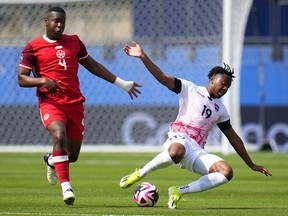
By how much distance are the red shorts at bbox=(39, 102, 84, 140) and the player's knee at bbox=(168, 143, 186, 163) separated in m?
1.40

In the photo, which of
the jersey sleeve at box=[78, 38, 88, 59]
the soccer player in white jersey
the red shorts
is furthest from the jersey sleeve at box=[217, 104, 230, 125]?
the jersey sleeve at box=[78, 38, 88, 59]

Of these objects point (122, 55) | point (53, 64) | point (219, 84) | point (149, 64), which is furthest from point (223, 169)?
point (122, 55)

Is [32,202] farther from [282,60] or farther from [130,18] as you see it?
[282,60]

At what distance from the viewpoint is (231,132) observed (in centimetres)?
1080

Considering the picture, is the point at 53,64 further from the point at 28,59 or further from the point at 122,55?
the point at 122,55

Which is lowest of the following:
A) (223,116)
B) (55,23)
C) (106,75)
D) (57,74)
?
(223,116)

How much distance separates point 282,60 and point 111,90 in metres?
7.53

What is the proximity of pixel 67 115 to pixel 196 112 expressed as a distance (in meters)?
1.60

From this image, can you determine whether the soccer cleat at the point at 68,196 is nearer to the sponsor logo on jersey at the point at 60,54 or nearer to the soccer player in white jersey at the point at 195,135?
the soccer player in white jersey at the point at 195,135

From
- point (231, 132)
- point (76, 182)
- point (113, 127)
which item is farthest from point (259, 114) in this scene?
point (231, 132)

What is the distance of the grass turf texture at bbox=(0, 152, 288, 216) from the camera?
32.0 feet

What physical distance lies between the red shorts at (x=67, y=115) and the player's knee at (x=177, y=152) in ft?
4.60

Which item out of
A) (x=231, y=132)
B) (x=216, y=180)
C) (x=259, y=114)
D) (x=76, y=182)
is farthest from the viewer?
(x=259, y=114)

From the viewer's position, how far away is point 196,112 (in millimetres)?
10484
